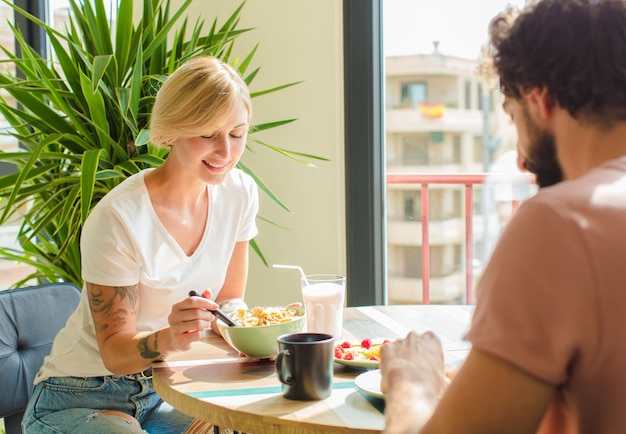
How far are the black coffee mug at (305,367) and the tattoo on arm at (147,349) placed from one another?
357 mm

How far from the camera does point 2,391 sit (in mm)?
1760

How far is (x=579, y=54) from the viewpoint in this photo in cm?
82

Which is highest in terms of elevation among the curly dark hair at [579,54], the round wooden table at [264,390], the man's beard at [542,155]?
the curly dark hair at [579,54]

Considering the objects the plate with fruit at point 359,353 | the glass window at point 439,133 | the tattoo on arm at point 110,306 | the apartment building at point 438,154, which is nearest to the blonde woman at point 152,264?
the tattoo on arm at point 110,306

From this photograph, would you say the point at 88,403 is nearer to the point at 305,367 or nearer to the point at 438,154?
the point at 305,367

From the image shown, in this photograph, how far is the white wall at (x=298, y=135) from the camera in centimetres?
282

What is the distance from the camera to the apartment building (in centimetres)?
322

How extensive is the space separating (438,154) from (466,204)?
1.20 feet

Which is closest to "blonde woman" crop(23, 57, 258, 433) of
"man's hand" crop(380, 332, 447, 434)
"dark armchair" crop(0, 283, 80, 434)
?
"dark armchair" crop(0, 283, 80, 434)

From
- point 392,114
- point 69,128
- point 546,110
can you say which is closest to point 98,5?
point 69,128

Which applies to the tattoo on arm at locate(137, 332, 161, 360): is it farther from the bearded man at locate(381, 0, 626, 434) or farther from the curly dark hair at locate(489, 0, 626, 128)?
the curly dark hair at locate(489, 0, 626, 128)

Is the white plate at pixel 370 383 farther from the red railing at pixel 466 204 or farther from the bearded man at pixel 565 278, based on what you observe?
the red railing at pixel 466 204

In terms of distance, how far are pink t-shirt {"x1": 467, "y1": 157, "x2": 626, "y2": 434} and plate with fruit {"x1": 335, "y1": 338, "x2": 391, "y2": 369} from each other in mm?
585

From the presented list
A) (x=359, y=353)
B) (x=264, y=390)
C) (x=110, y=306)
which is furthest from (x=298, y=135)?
(x=264, y=390)
